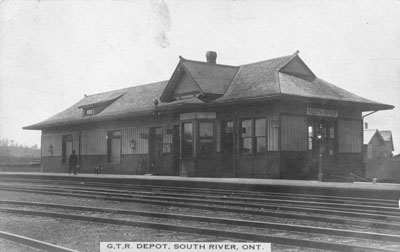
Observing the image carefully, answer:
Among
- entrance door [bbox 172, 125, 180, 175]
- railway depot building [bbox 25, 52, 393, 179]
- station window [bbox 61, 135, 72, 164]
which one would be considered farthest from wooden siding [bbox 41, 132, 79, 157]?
entrance door [bbox 172, 125, 180, 175]

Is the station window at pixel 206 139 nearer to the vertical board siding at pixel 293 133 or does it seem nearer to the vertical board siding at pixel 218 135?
the vertical board siding at pixel 218 135

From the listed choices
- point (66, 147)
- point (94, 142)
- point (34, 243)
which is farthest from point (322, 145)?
point (66, 147)

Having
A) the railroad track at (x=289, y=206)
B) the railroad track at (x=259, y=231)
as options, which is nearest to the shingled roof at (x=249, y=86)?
the railroad track at (x=289, y=206)

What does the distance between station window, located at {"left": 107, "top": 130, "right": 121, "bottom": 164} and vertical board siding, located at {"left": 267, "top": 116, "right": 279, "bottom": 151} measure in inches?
458

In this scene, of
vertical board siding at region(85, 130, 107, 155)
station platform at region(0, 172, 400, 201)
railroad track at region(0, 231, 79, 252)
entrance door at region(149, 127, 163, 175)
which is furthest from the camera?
vertical board siding at region(85, 130, 107, 155)

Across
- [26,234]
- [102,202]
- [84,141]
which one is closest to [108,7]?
[102,202]

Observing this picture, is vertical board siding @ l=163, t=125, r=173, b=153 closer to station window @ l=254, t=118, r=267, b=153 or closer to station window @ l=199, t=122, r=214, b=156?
station window @ l=199, t=122, r=214, b=156

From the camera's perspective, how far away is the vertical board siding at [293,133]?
20.3m

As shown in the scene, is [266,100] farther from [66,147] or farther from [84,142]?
[66,147]

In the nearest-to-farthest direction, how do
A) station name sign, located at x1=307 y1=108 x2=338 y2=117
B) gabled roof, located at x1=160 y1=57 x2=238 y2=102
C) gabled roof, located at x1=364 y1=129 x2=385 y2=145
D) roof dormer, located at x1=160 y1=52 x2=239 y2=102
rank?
station name sign, located at x1=307 y1=108 x2=338 y2=117 < roof dormer, located at x1=160 y1=52 x2=239 y2=102 < gabled roof, located at x1=160 y1=57 x2=238 y2=102 < gabled roof, located at x1=364 y1=129 x2=385 y2=145

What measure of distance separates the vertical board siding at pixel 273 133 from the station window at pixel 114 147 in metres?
11.6

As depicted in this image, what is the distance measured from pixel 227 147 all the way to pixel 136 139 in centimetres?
699

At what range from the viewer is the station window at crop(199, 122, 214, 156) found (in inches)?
901

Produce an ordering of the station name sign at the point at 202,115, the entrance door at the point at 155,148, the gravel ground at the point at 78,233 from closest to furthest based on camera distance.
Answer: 1. the gravel ground at the point at 78,233
2. the station name sign at the point at 202,115
3. the entrance door at the point at 155,148
